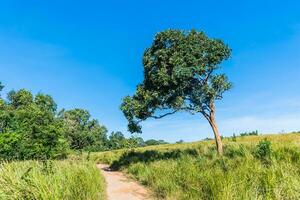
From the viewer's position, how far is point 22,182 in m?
8.68

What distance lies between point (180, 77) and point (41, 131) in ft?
86.4

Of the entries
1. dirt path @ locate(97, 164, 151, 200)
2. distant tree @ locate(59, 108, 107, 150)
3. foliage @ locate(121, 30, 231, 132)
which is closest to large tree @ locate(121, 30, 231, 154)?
foliage @ locate(121, 30, 231, 132)

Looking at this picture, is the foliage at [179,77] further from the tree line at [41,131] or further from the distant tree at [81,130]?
the distant tree at [81,130]

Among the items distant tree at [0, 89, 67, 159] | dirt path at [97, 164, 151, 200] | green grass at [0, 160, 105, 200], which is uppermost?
distant tree at [0, 89, 67, 159]

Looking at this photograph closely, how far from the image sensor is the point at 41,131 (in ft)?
131

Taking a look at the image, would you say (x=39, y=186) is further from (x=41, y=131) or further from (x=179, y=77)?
(x=41, y=131)

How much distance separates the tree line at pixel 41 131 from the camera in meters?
34.3

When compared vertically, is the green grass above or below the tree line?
below

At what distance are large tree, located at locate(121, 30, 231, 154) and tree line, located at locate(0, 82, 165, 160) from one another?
249 inches

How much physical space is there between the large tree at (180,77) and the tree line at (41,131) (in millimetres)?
6331

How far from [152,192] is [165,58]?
9.10m

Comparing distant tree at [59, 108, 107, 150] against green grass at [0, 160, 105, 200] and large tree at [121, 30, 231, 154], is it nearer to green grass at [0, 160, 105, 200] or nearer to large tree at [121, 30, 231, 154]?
large tree at [121, 30, 231, 154]

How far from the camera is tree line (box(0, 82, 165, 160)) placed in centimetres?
3428

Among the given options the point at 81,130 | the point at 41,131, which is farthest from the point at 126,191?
the point at 81,130
